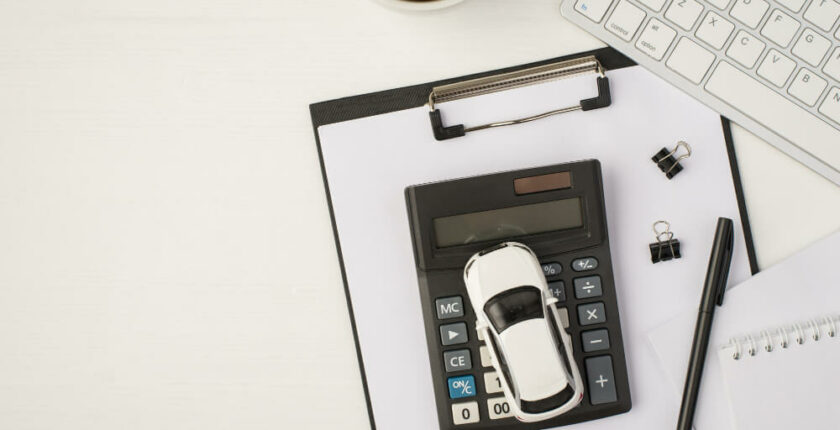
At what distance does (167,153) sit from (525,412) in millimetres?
312

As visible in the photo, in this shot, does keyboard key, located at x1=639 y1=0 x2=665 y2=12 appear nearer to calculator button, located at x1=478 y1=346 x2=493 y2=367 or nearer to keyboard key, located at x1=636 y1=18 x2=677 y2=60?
keyboard key, located at x1=636 y1=18 x2=677 y2=60

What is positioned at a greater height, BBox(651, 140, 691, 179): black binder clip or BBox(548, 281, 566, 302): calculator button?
BBox(651, 140, 691, 179): black binder clip

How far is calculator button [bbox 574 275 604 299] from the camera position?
0.45 m

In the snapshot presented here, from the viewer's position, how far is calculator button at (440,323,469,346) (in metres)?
0.45

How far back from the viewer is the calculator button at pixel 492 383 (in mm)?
452

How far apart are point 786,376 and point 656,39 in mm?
249

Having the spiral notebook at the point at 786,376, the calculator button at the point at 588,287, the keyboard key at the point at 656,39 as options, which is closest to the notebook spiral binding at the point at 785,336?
the spiral notebook at the point at 786,376

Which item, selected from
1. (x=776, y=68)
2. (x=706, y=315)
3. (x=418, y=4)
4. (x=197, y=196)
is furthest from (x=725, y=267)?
(x=197, y=196)

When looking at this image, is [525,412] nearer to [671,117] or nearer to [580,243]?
[580,243]

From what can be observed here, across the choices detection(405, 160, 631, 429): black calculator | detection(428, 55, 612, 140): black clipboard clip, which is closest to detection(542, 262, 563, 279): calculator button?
detection(405, 160, 631, 429): black calculator

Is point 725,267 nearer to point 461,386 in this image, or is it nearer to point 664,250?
point 664,250

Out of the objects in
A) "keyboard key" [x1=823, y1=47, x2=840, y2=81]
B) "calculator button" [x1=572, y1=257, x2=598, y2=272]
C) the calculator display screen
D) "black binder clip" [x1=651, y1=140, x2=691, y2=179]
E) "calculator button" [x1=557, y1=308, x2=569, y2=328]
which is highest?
"keyboard key" [x1=823, y1=47, x2=840, y2=81]

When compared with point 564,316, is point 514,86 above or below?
above

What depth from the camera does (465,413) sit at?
18.0 inches
